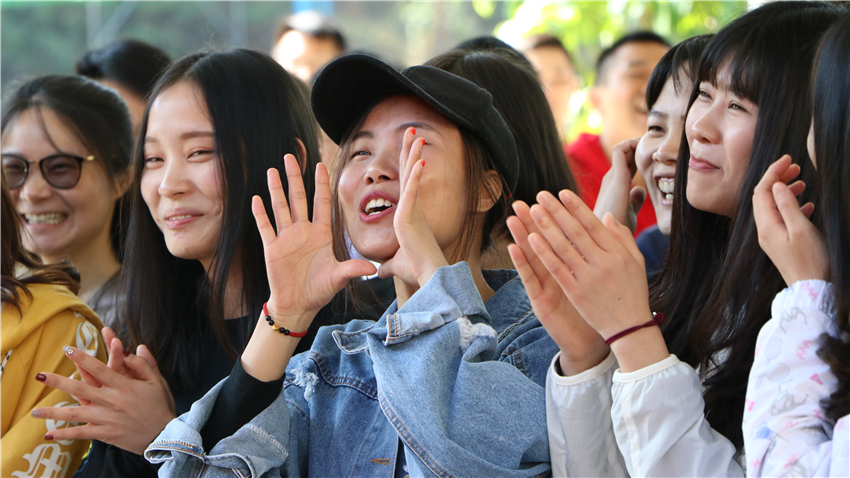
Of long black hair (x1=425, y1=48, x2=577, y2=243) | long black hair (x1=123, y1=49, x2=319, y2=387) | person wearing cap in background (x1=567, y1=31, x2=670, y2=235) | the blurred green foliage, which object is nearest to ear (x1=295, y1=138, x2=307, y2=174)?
long black hair (x1=123, y1=49, x2=319, y2=387)

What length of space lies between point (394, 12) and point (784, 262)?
8.12 m

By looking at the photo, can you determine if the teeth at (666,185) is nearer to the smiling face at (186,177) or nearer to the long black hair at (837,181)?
the long black hair at (837,181)

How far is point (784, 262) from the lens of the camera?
1173 millimetres

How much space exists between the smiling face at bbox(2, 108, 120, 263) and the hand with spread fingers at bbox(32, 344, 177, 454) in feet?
2.74

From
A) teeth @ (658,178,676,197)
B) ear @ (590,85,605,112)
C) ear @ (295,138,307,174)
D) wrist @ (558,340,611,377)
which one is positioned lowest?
wrist @ (558,340,611,377)

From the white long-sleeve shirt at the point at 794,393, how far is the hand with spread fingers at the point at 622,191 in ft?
3.23

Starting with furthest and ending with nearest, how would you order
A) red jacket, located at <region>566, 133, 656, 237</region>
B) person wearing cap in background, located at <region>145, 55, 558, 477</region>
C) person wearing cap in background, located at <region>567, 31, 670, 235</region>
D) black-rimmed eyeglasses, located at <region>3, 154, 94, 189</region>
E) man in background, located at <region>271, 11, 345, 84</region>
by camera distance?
man in background, located at <region>271, 11, 345, 84</region> < person wearing cap in background, located at <region>567, 31, 670, 235</region> < red jacket, located at <region>566, 133, 656, 237</region> < black-rimmed eyeglasses, located at <region>3, 154, 94, 189</region> < person wearing cap in background, located at <region>145, 55, 558, 477</region>

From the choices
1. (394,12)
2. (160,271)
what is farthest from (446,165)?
(394,12)

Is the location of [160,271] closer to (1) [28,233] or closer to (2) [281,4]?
(1) [28,233]

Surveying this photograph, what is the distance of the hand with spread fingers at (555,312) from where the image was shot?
128 cm

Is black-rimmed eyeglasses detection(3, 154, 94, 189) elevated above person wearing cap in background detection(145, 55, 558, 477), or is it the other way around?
black-rimmed eyeglasses detection(3, 154, 94, 189)

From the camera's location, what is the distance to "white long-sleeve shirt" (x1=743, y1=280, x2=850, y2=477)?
1079 mm

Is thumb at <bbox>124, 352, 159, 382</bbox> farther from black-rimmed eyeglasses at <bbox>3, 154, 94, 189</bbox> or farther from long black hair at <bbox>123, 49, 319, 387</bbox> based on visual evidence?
black-rimmed eyeglasses at <bbox>3, 154, 94, 189</bbox>

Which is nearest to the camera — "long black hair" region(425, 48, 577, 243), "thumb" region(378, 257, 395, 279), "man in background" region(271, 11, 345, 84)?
"thumb" region(378, 257, 395, 279)
